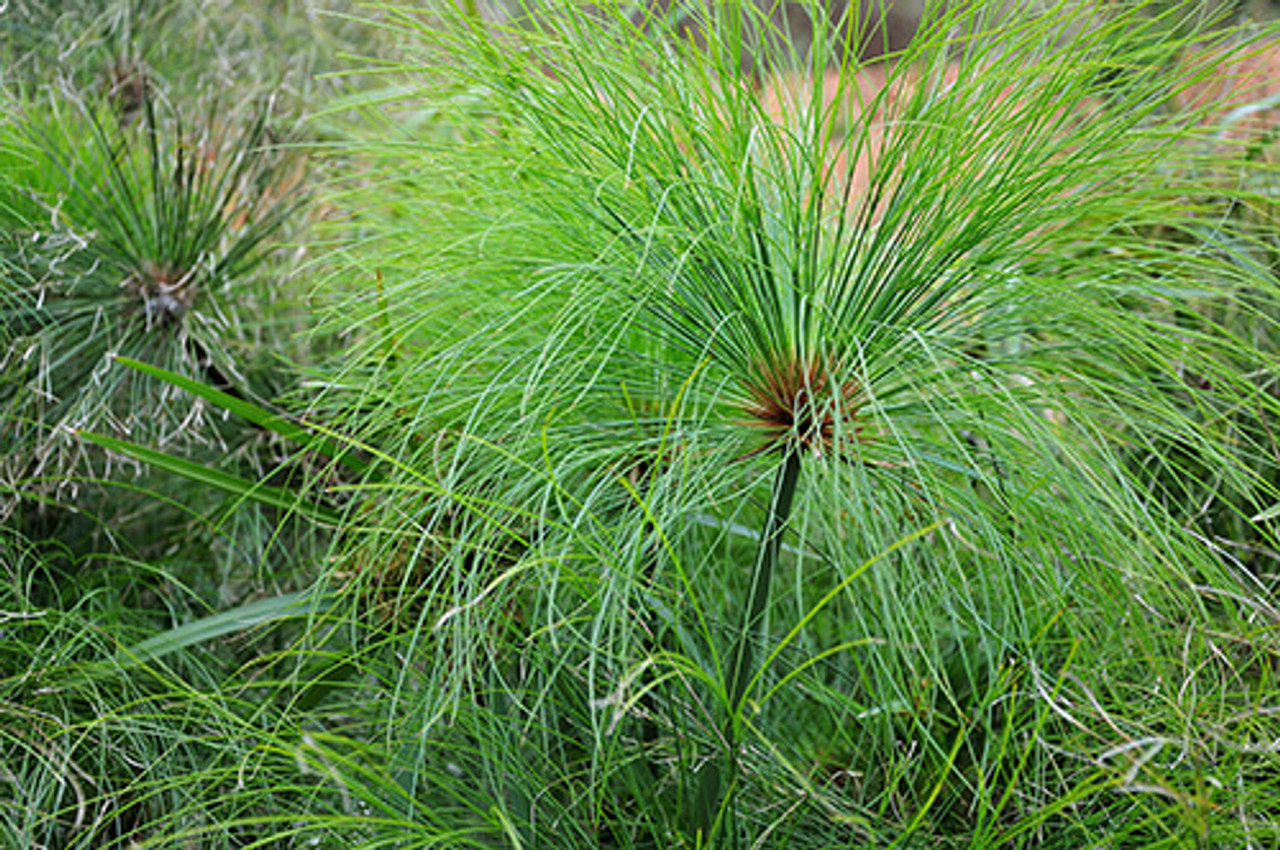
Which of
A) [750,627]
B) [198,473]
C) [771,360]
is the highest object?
[771,360]

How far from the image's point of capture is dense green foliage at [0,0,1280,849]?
0.52 m

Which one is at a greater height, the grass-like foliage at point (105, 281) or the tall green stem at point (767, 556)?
the tall green stem at point (767, 556)

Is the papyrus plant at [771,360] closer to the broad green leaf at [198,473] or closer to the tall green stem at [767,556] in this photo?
the tall green stem at [767,556]

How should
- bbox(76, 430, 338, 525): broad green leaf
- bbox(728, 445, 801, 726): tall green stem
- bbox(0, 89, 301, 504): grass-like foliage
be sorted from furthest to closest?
1. bbox(0, 89, 301, 504): grass-like foliage
2. bbox(76, 430, 338, 525): broad green leaf
3. bbox(728, 445, 801, 726): tall green stem

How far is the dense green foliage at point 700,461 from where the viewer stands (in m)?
0.52

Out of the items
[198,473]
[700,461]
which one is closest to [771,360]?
[700,461]

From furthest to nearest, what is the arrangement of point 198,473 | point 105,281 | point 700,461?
1. point 105,281
2. point 198,473
3. point 700,461

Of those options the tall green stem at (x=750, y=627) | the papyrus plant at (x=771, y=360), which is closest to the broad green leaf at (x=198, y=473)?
the papyrus plant at (x=771, y=360)

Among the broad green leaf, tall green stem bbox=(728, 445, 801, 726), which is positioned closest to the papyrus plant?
tall green stem bbox=(728, 445, 801, 726)

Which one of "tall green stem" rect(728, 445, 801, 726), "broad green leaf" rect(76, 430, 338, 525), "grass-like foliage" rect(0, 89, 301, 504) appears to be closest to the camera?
"tall green stem" rect(728, 445, 801, 726)

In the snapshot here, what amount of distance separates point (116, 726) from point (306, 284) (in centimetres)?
48

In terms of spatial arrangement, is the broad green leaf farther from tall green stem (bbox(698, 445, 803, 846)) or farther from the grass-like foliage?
tall green stem (bbox(698, 445, 803, 846))

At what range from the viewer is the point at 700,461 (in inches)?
21.0

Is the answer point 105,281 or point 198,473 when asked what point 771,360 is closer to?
point 198,473
